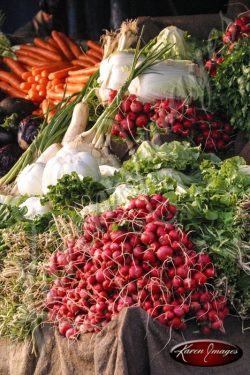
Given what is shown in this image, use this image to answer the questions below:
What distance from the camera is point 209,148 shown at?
5367mm

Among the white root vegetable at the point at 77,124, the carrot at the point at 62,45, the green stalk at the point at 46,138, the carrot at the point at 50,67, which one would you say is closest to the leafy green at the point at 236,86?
the white root vegetable at the point at 77,124

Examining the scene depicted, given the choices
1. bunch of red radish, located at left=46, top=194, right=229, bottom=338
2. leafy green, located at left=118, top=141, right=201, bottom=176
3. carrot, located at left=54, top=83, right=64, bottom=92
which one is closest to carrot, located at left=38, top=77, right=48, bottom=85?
carrot, located at left=54, top=83, right=64, bottom=92

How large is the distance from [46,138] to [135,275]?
2.61 m

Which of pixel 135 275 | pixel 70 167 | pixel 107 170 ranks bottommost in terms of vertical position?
pixel 107 170

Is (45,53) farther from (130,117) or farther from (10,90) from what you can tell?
(130,117)

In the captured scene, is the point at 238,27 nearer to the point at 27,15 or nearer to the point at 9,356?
the point at 9,356

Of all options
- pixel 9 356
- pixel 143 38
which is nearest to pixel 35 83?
pixel 143 38

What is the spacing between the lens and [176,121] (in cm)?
532

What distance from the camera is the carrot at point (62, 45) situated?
26.4 ft

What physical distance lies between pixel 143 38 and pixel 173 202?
273 cm

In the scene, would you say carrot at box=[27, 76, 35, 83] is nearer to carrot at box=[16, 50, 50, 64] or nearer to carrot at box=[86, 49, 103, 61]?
carrot at box=[16, 50, 50, 64]

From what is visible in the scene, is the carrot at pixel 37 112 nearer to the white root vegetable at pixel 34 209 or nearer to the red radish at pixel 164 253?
the white root vegetable at pixel 34 209

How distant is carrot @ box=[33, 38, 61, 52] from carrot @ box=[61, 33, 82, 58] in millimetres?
128

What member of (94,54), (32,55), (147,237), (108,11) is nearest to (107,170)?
(147,237)
